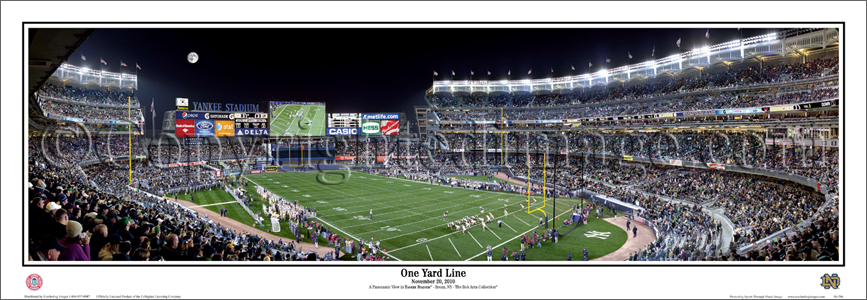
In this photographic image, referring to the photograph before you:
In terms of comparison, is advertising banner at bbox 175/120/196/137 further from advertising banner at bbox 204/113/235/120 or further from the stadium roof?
the stadium roof

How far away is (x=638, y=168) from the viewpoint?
37.2 meters

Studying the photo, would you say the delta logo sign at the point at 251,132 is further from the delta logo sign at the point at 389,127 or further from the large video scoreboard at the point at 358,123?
the delta logo sign at the point at 389,127

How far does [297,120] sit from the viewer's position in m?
59.5

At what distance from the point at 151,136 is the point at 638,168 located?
60565mm

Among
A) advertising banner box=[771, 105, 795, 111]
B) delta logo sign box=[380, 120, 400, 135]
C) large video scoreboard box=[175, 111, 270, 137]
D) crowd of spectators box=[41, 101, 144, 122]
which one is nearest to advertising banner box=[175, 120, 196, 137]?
large video scoreboard box=[175, 111, 270, 137]

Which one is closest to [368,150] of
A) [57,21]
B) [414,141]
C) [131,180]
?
[414,141]

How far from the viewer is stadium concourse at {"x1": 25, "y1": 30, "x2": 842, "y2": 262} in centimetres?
1101

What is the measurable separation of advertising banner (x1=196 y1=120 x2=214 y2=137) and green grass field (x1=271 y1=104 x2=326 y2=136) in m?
7.85

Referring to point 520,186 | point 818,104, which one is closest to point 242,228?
point 520,186

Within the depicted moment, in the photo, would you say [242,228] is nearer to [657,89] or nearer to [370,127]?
[370,127]

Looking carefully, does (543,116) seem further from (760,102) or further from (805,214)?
(805,214)

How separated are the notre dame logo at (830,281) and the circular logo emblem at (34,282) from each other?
1056cm

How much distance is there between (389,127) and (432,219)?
40537mm

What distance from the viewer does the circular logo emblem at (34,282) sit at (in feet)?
17.0
